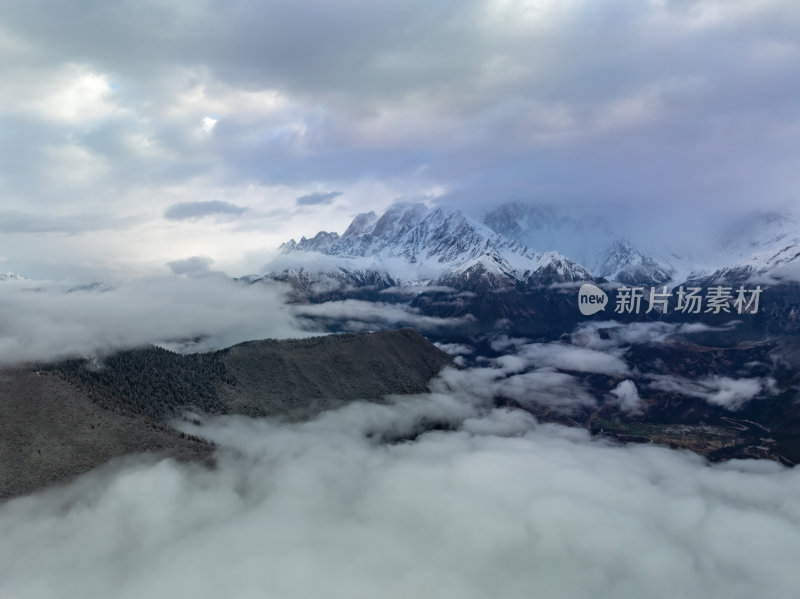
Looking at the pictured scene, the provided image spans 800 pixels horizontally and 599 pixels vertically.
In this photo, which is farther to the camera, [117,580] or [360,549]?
A: [360,549]

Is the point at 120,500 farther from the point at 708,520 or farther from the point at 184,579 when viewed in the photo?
the point at 708,520

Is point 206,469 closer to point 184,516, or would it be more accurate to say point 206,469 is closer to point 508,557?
point 184,516

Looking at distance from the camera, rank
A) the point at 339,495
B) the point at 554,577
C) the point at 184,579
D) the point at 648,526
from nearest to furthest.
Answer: the point at 184,579 → the point at 554,577 → the point at 648,526 → the point at 339,495

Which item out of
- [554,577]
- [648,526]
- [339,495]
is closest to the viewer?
[554,577]

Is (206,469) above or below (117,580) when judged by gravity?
above

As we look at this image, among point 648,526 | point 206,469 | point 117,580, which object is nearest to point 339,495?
point 206,469

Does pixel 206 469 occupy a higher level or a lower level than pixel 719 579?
higher

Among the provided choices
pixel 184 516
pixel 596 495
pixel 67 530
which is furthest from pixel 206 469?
pixel 596 495

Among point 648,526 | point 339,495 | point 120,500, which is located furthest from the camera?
point 339,495

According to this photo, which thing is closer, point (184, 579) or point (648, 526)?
point (184, 579)
